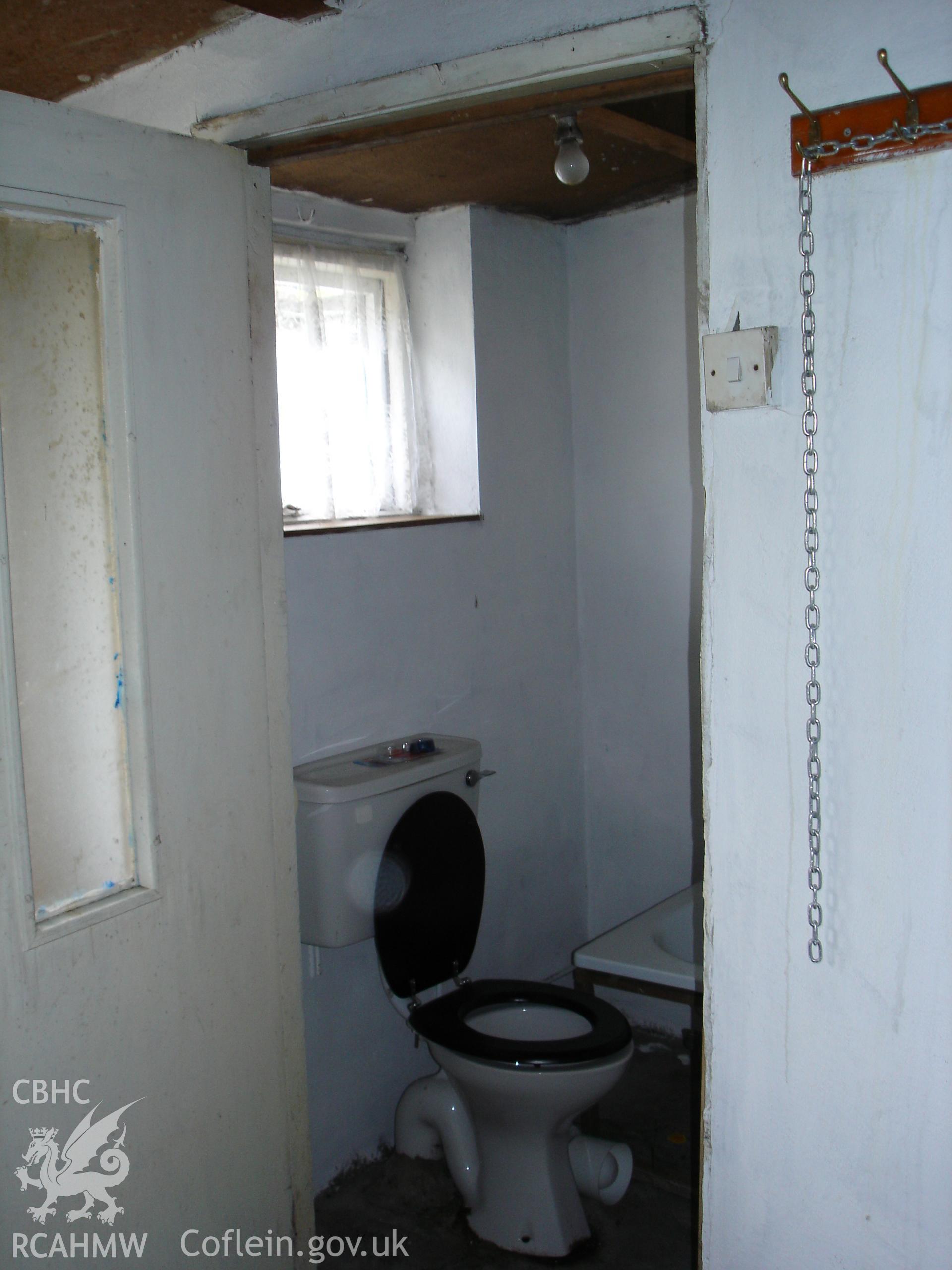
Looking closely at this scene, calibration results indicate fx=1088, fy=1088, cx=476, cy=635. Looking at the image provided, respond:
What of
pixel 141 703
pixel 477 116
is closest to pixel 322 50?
pixel 477 116

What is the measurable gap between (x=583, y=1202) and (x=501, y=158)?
2008mm

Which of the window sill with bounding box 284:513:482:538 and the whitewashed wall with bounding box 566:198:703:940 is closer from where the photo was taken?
the window sill with bounding box 284:513:482:538

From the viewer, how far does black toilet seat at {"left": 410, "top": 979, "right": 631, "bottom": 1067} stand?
186cm

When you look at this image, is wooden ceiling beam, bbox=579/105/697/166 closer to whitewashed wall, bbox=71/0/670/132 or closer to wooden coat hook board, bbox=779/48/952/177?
whitewashed wall, bbox=71/0/670/132

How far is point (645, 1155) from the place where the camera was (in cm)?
221

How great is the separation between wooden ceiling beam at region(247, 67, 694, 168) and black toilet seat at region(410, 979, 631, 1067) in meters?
1.44

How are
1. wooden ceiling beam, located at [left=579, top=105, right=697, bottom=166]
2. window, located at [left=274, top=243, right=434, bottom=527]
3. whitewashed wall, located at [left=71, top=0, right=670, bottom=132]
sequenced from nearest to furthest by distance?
1. whitewashed wall, located at [left=71, top=0, right=670, bottom=132]
2. wooden ceiling beam, located at [left=579, top=105, right=697, bottom=166]
3. window, located at [left=274, top=243, right=434, bottom=527]

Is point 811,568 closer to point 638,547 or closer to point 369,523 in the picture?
point 369,523

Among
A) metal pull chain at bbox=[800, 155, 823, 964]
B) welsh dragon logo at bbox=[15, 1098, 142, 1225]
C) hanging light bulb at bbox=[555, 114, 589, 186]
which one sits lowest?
welsh dragon logo at bbox=[15, 1098, 142, 1225]

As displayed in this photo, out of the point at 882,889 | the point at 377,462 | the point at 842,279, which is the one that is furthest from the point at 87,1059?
the point at 377,462

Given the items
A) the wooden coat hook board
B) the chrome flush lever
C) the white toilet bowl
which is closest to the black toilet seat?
the white toilet bowl

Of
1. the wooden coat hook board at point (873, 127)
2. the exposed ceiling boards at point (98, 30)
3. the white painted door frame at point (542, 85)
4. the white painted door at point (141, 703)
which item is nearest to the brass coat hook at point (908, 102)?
the wooden coat hook board at point (873, 127)

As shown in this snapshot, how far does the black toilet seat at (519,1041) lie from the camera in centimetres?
186

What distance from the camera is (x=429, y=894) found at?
2.05 metres
